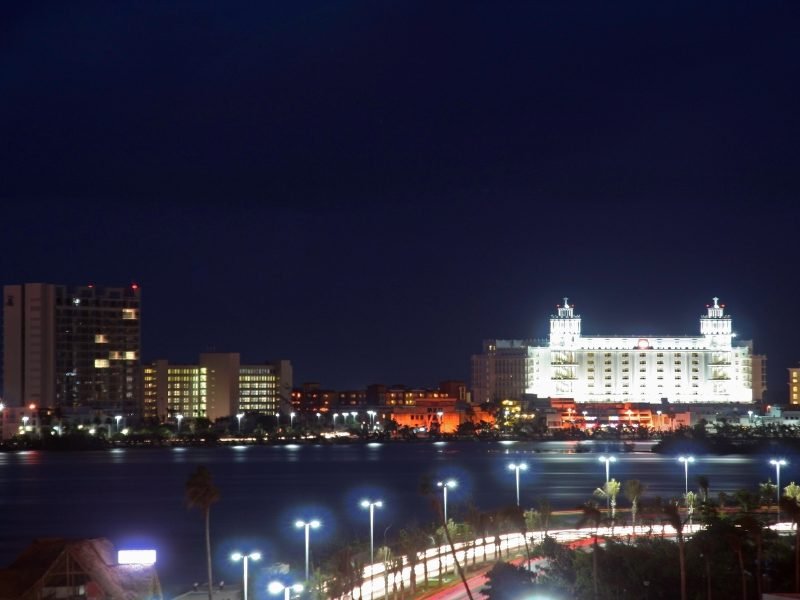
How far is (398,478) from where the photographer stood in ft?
273

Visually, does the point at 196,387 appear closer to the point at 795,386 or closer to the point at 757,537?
the point at 795,386

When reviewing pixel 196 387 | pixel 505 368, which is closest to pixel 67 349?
pixel 196 387

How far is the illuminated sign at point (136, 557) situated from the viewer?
2998 centimetres

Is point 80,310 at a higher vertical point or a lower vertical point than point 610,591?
higher

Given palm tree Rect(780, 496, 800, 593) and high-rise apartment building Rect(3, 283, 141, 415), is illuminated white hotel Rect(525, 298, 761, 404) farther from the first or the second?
palm tree Rect(780, 496, 800, 593)

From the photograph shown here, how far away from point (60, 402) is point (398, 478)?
57554mm

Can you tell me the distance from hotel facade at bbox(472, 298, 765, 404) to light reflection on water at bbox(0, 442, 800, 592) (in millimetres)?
12083

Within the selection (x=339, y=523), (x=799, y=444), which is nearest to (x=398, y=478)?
(x=339, y=523)

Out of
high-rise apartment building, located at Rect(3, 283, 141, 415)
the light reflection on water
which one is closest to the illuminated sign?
the light reflection on water

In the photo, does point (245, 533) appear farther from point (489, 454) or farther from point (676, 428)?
point (676, 428)

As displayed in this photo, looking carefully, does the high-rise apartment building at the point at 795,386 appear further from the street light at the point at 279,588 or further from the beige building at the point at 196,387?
the street light at the point at 279,588

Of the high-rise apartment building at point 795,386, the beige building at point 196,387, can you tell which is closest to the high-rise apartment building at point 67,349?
the beige building at point 196,387

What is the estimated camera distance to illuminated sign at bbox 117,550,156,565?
98.4ft

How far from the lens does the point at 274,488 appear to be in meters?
75.2
